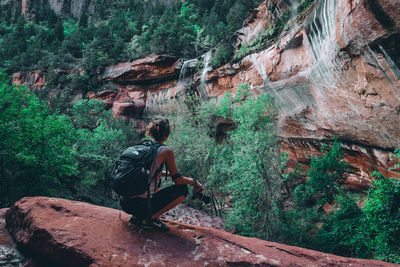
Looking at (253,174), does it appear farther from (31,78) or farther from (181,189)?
(31,78)

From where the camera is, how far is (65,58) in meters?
35.0

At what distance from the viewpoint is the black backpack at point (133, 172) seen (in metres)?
2.53

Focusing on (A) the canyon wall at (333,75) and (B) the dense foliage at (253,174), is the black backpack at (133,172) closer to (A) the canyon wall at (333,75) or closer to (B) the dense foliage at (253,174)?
(B) the dense foliage at (253,174)

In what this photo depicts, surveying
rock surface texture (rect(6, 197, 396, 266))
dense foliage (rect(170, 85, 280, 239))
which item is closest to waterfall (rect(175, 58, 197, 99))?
dense foliage (rect(170, 85, 280, 239))

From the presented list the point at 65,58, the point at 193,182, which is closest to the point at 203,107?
the point at 193,182

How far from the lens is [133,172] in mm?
2541

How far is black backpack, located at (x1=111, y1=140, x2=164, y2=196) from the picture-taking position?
2531 mm

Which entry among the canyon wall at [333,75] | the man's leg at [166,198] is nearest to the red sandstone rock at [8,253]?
the man's leg at [166,198]

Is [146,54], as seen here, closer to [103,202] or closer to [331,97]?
[103,202]

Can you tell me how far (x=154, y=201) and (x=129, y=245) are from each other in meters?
0.57

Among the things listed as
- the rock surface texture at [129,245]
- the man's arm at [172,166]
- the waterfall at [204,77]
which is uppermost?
the waterfall at [204,77]

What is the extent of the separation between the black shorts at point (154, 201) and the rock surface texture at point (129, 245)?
343 mm

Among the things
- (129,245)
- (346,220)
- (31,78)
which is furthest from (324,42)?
(31,78)

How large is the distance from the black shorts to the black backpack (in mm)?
171
